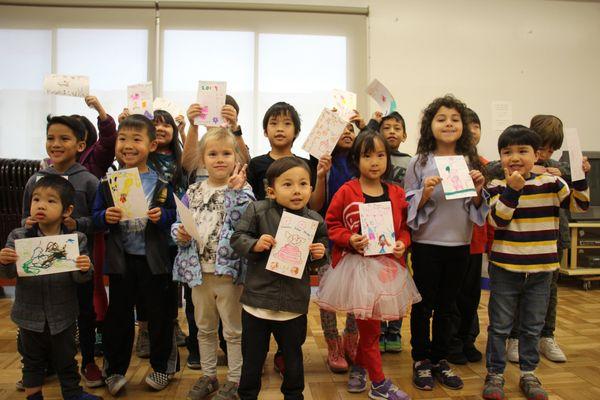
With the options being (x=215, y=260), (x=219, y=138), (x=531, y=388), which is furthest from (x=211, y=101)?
(x=531, y=388)

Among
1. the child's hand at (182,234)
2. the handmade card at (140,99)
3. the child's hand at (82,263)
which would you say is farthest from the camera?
the handmade card at (140,99)

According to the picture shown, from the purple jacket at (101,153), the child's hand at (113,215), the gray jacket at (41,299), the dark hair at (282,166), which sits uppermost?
the purple jacket at (101,153)

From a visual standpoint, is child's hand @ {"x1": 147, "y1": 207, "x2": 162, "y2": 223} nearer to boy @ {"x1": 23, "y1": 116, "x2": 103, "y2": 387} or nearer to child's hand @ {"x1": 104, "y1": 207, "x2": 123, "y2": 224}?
child's hand @ {"x1": 104, "y1": 207, "x2": 123, "y2": 224}

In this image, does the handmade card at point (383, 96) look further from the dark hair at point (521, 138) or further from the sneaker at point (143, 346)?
the sneaker at point (143, 346)

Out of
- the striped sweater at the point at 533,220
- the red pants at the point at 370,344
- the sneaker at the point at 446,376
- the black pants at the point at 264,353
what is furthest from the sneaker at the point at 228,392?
the striped sweater at the point at 533,220

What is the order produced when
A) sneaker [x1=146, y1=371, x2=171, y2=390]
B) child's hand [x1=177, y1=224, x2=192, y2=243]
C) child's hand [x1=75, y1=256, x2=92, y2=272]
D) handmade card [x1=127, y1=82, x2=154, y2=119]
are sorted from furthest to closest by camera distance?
1. handmade card [x1=127, y1=82, x2=154, y2=119]
2. sneaker [x1=146, y1=371, x2=171, y2=390]
3. child's hand [x1=177, y1=224, x2=192, y2=243]
4. child's hand [x1=75, y1=256, x2=92, y2=272]

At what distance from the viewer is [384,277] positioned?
1.80 metres

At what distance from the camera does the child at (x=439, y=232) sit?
6.22 ft

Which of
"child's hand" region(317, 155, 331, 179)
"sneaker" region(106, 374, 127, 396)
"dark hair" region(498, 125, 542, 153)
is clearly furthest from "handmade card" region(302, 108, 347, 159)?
"sneaker" region(106, 374, 127, 396)

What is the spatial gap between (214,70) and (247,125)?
0.66 meters

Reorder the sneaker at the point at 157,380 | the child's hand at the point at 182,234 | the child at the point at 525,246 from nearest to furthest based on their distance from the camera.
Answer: the child's hand at the point at 182,234 < the child at the point at 525,246 < the sneaker at the point at 157,380

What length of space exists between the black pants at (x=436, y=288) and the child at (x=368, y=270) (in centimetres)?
10

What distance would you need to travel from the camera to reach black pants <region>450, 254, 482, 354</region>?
234 centimetres

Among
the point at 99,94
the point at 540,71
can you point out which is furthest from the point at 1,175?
the point at 540,71
